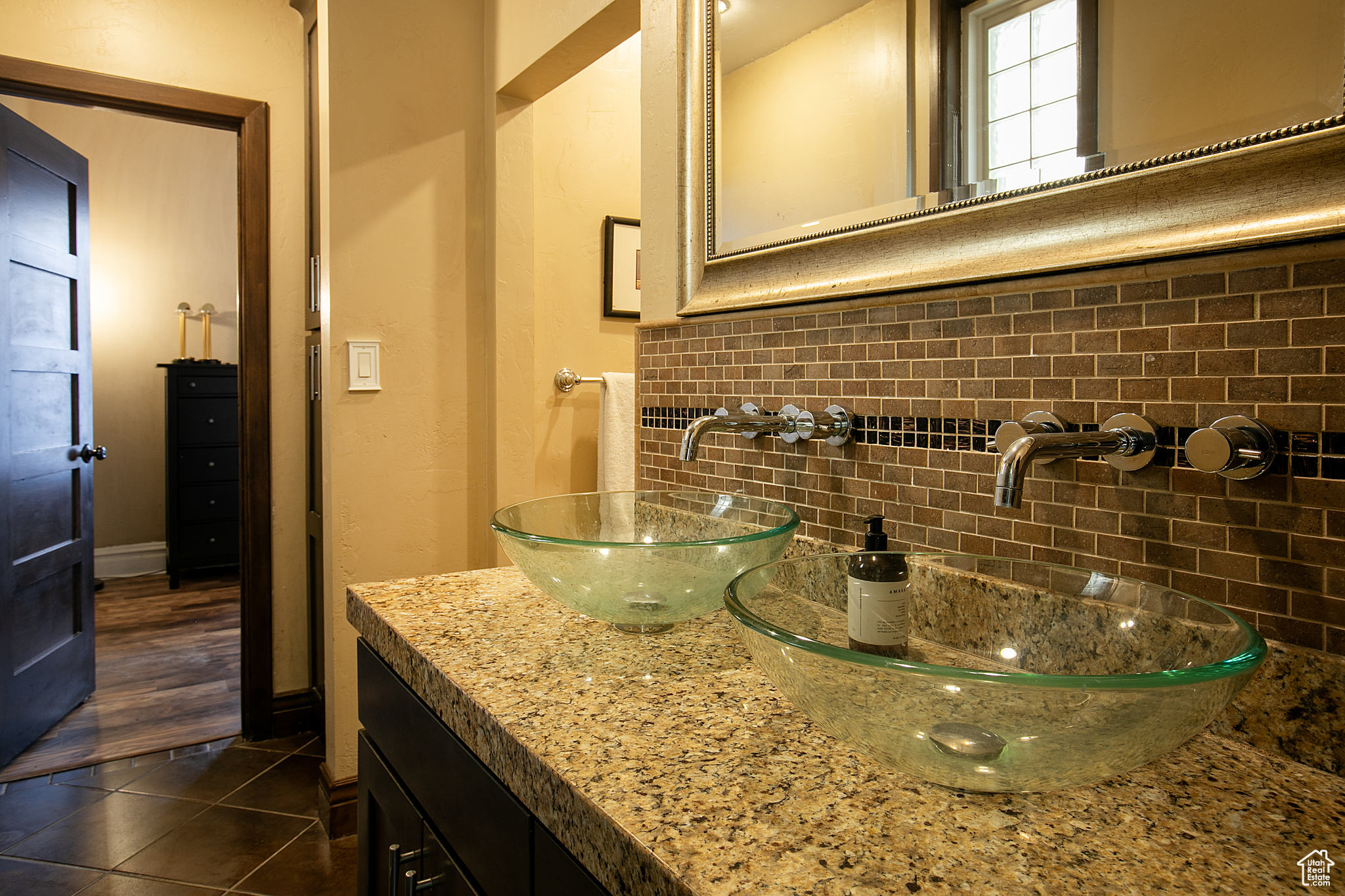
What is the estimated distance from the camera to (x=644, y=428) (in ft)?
4.68

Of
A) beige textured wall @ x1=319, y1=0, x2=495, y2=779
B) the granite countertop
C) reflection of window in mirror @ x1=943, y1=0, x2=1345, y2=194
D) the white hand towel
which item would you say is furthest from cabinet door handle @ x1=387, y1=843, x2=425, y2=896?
the white hand towel

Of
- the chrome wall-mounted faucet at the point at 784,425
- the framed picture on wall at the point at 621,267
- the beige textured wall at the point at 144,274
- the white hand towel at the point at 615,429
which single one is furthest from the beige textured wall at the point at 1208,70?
the beige textured wall at the point at 144,274

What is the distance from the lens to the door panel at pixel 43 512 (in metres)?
2.15

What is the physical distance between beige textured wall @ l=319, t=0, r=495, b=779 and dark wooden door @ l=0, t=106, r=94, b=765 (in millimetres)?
1019

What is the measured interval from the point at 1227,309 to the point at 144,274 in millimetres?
5230

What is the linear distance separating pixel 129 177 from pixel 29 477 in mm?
2872

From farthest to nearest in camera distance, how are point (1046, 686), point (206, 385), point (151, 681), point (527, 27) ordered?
point (206, 385)
point (151, 681)
point (527, 27)
point (1046, 686)

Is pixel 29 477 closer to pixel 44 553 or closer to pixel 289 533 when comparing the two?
pixel 44 553

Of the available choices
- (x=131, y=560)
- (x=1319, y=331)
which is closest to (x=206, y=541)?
(x=131, y=560)

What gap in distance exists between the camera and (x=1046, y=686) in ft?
1.38

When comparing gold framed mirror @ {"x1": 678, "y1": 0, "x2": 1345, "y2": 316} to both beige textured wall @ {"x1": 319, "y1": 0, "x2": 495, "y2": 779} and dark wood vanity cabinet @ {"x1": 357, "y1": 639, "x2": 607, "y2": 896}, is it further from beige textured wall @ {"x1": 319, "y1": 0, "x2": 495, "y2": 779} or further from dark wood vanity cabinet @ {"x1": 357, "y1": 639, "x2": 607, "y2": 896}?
beige textured wall @ {"x1": 319, "y1": 0, "x2": 495, "y2": 779}

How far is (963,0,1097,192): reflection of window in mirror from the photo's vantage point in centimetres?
75

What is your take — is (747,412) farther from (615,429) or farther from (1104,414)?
(615,429)

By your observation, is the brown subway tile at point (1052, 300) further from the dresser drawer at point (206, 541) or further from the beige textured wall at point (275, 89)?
the dresser drawer at point (206, 541)
